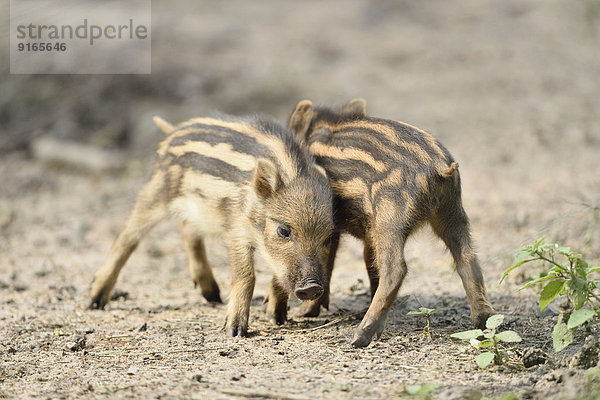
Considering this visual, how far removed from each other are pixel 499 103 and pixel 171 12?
6751 mm

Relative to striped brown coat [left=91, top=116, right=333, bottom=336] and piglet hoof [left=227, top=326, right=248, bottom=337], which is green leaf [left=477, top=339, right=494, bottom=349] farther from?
piglet hoof [left=227, top=326, right=248, bottom=337]

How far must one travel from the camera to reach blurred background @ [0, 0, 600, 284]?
742 cm

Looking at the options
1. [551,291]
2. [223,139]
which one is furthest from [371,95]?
[551,291]

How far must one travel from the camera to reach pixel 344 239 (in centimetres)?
496

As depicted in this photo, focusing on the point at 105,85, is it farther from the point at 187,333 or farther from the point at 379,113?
the point at 187,333

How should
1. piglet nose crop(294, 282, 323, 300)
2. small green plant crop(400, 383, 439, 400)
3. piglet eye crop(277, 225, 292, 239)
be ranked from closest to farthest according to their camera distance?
1. small green plant crop(400, 383, 439, 400)
2. piglet nose crop(294, 282, 323, 300)
3. piglet eye crop(277, 225, 292, 239)

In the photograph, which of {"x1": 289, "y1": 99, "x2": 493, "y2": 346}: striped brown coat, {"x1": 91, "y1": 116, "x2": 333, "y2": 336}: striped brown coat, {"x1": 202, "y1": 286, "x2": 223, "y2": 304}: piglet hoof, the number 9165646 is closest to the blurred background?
the number 9165646

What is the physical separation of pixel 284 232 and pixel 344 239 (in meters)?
Answer: 0.62

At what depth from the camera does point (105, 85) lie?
989 centimetres

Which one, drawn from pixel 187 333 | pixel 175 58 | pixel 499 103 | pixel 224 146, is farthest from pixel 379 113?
pixel 187 333

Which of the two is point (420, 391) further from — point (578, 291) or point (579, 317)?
point (578, 291)

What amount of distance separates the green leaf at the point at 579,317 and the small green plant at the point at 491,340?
0.25 meters

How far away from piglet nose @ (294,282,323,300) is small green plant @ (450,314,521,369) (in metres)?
0.90

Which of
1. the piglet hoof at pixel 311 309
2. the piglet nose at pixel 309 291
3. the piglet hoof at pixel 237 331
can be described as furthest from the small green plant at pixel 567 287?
the piglet hoof at pixel 237 331
